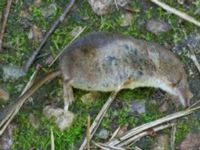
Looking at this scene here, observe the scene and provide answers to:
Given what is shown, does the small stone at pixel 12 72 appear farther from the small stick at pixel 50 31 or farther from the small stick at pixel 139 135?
the small stick at pixel 139 135

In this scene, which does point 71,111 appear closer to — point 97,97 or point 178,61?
point 97,97

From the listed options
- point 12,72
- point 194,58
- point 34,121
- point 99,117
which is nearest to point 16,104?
point 34,121

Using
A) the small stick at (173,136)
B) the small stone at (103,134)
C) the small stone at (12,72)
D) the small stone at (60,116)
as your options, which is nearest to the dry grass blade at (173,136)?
the small stick at (173,136)

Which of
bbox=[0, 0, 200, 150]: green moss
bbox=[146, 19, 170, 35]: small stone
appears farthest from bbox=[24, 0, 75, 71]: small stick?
bbox=[146, 19, 170, 35]: small stone

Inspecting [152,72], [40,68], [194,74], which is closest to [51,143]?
[40,68]

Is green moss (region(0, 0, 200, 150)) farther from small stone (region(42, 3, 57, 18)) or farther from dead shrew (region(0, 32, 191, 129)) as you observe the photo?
dead shrew (region(0, 32, 191, 129))

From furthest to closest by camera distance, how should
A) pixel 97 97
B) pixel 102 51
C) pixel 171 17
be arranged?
pixel 171 17
pixel 97 97
pixel 102 51

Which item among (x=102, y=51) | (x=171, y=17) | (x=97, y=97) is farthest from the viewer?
(x=171, y=17)
